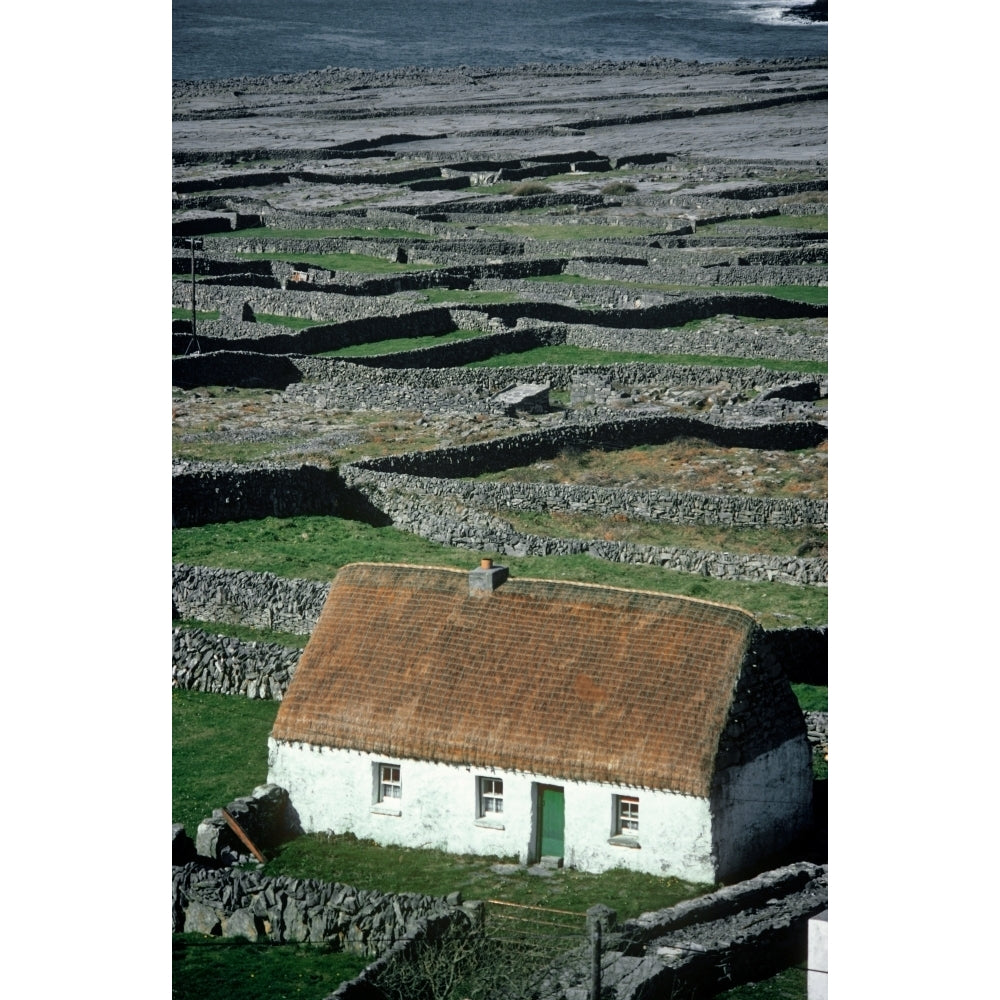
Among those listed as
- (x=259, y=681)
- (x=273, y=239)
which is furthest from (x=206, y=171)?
(x=273, y=239)

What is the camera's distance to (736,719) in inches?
441

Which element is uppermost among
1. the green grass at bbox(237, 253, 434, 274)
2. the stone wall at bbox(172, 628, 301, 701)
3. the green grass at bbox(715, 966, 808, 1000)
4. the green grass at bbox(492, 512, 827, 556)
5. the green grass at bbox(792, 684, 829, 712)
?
the green grass at bbox(237, 253, 434, 274)

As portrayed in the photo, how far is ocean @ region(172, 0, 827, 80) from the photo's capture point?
13.7 meters

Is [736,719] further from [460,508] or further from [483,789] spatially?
[460,508]

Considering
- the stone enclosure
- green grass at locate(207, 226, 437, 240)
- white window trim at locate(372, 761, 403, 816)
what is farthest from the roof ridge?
green grass at locate(207, 226, 437, 240)

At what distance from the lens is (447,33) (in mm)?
14438

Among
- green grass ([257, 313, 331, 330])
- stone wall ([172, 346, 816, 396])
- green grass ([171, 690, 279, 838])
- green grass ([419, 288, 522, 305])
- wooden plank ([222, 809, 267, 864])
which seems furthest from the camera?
green grass ([257, 313, 331, 330])

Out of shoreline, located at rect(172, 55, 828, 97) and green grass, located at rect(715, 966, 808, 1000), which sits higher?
shoreline, located at rect(172, 55, 828, 97)

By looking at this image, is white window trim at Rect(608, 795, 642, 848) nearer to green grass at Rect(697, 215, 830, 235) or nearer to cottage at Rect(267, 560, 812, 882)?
cottage at Rect(267, 560, 812, 882)

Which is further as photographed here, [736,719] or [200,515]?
[200,515]

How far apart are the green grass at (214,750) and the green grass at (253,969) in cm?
104

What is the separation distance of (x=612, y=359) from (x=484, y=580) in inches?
429

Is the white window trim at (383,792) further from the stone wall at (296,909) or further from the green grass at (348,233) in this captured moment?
the green grass at (348,233)

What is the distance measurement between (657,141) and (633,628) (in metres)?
5.40
